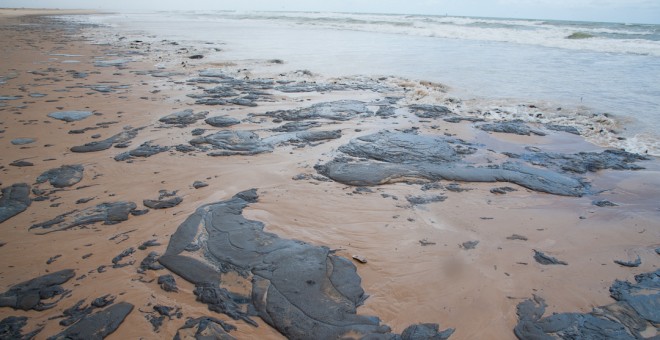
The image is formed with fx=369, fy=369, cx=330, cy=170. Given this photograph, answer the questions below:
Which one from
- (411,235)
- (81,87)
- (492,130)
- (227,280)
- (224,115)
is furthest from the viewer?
(81,87)

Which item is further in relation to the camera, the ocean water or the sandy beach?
the ocean water

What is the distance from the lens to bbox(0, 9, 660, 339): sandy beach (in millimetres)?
2771

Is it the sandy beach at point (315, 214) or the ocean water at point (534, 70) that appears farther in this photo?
the ocean water at point (534, 70)

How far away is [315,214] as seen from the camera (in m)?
4.01

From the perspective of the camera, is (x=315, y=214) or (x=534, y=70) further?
(x=534, y=70)

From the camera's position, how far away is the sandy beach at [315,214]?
277 centimetres

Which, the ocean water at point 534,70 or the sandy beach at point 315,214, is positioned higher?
the ocean water at point 534,70

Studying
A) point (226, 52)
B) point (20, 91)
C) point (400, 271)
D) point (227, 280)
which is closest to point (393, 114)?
point (400, 271)

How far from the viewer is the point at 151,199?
4.23 metres

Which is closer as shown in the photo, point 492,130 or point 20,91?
point 492,130

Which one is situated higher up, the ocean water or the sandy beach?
the ocean water

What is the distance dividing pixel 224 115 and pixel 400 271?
5.28 meters

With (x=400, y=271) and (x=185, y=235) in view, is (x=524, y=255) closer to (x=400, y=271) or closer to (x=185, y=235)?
(x=400, y=271)

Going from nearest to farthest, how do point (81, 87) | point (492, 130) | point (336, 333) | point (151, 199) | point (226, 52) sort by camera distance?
point (336, 333)
point (151, 199)
point (492, 130)
point (81, 87)
point (226, 52)
